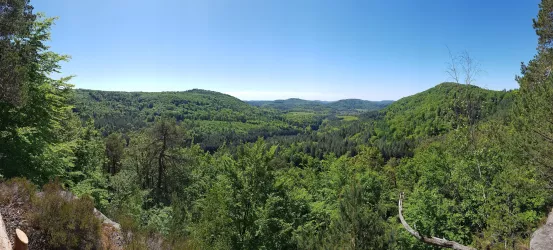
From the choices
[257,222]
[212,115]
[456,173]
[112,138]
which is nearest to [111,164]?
[112,138]

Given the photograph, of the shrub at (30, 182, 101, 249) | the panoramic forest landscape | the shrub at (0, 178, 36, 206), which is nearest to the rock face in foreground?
the panoramic forest landscape

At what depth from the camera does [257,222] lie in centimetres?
1286

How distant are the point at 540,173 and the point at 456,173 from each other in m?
7.62

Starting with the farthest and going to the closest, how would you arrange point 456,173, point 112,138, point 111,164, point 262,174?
point 111,164, point 112,138, point 456,173, point 262,174

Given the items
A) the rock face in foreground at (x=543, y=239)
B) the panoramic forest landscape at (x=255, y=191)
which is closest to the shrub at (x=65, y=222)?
the panoramic forest landscape at (x=255, y=191)

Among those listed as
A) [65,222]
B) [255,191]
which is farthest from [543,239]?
[65,222]

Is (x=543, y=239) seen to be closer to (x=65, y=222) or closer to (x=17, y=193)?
(x=65, y=222)

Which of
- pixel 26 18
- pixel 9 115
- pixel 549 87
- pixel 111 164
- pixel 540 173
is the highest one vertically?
pixel 26 18

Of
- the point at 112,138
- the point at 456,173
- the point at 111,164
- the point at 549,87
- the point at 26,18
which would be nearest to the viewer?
the point at 549,87

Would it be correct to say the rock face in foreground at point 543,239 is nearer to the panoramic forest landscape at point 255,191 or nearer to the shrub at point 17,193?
the panoramic forest landscape at point 255,191

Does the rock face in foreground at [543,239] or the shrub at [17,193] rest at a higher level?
the shrub at [17,193]

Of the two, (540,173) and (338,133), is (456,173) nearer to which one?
(540,173)

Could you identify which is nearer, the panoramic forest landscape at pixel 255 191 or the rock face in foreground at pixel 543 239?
the rock face in foreground at pixel 543 239

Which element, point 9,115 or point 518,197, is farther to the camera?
point 518,197
